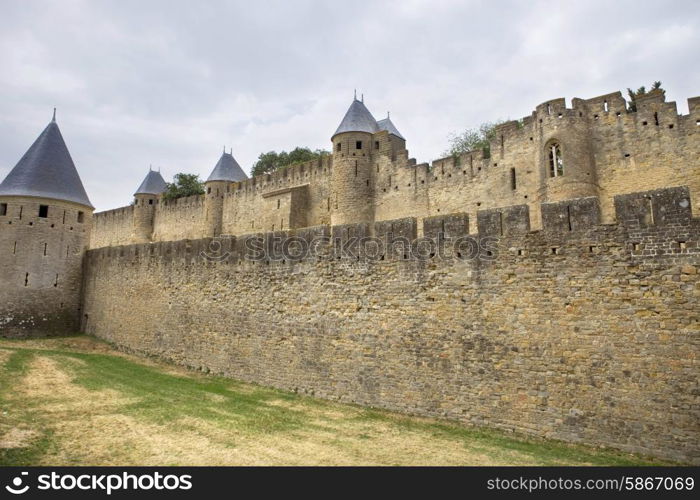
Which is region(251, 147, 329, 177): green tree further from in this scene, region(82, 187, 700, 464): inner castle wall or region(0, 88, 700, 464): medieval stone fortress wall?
region(82, 187, 700, 464): inner castle wall

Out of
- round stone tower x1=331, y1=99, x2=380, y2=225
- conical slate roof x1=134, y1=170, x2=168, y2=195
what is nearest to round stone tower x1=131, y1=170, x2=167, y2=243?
conical slate roof x1=134, y1=170, x2=168, y2=195

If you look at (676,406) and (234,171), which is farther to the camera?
(234,171)

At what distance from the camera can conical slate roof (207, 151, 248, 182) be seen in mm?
34844

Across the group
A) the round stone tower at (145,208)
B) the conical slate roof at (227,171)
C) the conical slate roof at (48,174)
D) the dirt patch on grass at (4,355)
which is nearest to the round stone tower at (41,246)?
the conical slate roof at (48,174)

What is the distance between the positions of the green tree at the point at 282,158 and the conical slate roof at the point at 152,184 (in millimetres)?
9068

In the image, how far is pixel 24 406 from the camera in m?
8.38

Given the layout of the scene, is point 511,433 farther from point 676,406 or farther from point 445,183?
point 445,183

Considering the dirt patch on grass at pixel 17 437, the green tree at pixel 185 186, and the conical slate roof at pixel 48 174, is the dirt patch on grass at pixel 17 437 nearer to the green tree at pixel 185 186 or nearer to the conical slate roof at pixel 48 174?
the conical slate roof at pixel 48 174

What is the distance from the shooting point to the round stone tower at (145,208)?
128 feet

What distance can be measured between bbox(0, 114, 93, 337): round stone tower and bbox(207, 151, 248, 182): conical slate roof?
1476cm

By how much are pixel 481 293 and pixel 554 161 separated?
1170 cm

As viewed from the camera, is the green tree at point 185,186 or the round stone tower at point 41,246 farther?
the green tree at point 185,186

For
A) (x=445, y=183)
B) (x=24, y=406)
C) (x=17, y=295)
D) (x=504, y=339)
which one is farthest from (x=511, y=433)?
(x=17, y=295)
